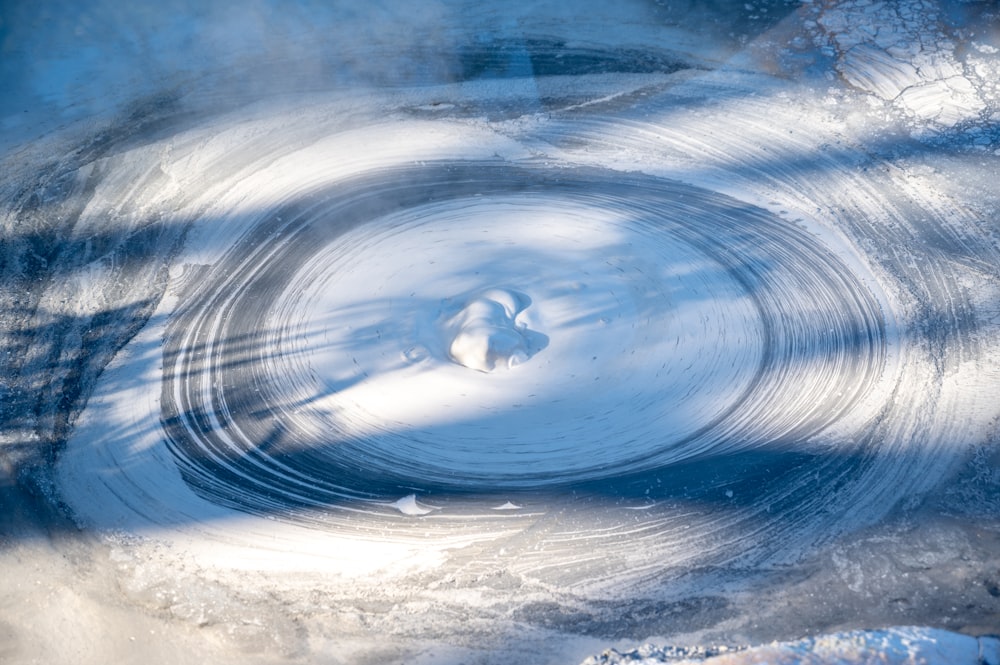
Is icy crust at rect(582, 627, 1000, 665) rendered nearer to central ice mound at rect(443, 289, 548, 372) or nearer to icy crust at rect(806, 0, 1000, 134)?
central ice mound at rect(443, 289, 548, 372)

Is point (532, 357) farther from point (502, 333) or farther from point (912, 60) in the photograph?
point (912, 60)

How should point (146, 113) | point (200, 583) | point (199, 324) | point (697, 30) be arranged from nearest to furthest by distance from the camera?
point (200, 583), point (199, 324), point (146, 113), point (697, 30)

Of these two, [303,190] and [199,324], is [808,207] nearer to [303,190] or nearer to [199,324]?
[303,190]

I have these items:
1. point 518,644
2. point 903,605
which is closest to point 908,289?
point 903,605

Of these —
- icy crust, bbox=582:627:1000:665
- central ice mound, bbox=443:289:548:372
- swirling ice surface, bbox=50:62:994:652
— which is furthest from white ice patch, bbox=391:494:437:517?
icy crust, bbox=582:627:1000:665

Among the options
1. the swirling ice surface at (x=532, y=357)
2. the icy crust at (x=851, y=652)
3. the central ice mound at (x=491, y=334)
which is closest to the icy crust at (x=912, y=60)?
the swirling ice surface at (x=532, y=357)

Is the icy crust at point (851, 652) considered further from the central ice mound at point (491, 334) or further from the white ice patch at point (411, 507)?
the central ice mound at point (491, 334)
